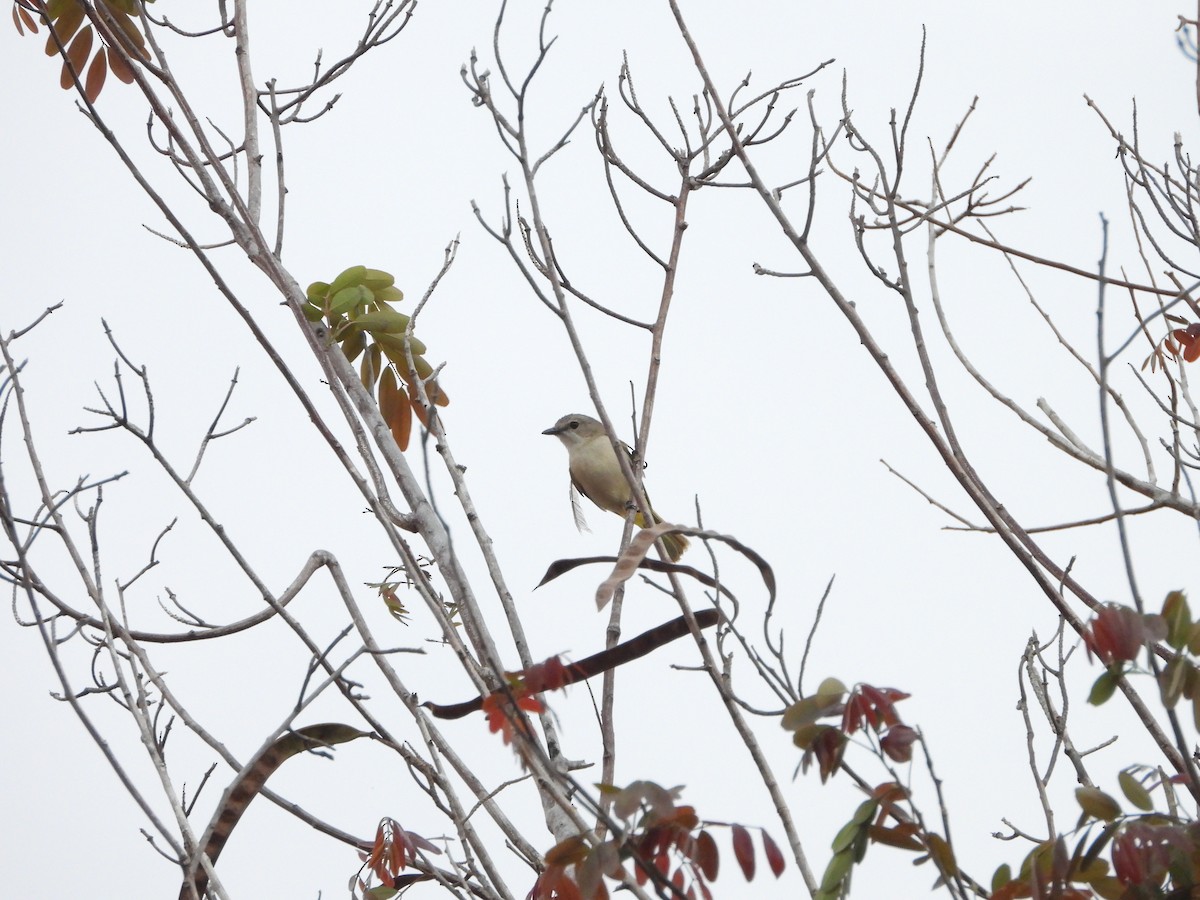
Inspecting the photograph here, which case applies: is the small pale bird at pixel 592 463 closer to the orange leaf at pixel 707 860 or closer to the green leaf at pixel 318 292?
the green leaf at pixel 318 292

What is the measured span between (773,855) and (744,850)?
2.1 inches

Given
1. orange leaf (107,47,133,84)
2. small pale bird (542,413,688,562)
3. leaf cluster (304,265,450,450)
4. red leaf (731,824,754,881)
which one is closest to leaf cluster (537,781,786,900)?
red leaf (731,824,754,881)

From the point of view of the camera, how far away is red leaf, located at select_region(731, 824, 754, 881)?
1675 millimetres

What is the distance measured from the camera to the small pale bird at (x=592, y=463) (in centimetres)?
768

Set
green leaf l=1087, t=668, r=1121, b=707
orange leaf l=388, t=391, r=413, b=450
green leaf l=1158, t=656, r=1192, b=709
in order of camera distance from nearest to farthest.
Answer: green leaf l=1158, t=656, r=1192, b=709, green leaf l=1087, t=668, r=1121, b=707, orange leaf l=388, t=391, r=413, b=450

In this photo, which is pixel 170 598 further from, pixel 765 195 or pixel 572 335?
pixel 765 195

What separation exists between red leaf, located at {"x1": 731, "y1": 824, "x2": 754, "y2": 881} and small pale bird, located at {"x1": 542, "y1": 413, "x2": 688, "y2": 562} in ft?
18.6

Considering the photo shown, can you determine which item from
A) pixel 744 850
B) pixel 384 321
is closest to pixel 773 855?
pixel 744 850

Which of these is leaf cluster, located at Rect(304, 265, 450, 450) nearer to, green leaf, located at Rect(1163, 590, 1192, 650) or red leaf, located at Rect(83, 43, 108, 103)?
red leaf, located at Rect(83, 43, 108, 103)

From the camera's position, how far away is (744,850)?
1.69 meters

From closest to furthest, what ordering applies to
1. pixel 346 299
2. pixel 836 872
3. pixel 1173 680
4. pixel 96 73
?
pixel 1173 680 < pixel 836 872 < pixel 346 299 < pixel 96 73

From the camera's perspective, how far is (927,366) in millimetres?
2588

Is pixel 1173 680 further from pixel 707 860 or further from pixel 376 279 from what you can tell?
pixel 376 279

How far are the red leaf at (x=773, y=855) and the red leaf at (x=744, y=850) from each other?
3 centimetres
